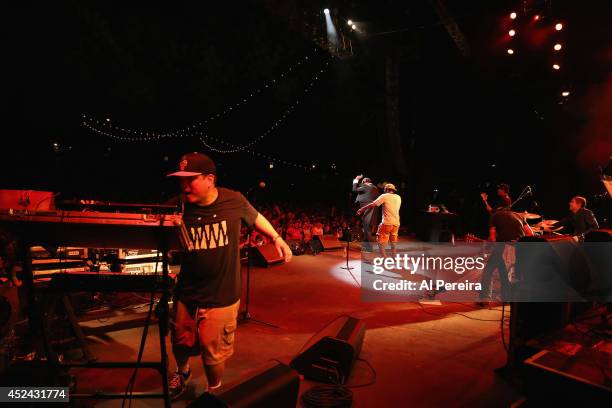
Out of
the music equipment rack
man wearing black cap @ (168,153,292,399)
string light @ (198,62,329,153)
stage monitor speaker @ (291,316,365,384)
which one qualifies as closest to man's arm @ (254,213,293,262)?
man wearing black cap @ (168,153,292,399)

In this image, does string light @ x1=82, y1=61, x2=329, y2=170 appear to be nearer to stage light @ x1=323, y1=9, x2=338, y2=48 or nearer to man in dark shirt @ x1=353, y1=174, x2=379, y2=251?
stage light @ x1=323, y1=9, x2=338, y2=48

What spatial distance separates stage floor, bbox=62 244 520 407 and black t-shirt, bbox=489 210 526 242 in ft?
4.02

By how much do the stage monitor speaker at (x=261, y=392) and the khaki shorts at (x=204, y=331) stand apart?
478 millimetres

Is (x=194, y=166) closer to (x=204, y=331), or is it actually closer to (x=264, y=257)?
(x=204, y=331)

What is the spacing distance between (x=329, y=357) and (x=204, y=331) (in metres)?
1.36

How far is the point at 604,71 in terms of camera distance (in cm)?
988

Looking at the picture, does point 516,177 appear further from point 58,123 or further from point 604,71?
point 58,123

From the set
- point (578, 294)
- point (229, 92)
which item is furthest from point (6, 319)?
point (229, 92)

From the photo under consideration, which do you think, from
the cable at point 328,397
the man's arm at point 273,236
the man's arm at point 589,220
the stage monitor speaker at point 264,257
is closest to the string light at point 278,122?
the stage monitor speaker at point 264,257

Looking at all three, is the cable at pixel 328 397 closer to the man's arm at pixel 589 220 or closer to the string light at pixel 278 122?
the man's arm at pixel 589 220

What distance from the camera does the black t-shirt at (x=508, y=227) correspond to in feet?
18.6

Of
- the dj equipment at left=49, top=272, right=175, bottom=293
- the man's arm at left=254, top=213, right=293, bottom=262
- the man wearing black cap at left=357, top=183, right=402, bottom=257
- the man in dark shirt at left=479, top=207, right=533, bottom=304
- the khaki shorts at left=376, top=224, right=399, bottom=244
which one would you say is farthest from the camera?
the khaki shorts at left=376, top=224, right=399, bottom=244

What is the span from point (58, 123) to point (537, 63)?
14775mm

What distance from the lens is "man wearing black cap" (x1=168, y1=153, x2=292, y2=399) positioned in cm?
260
